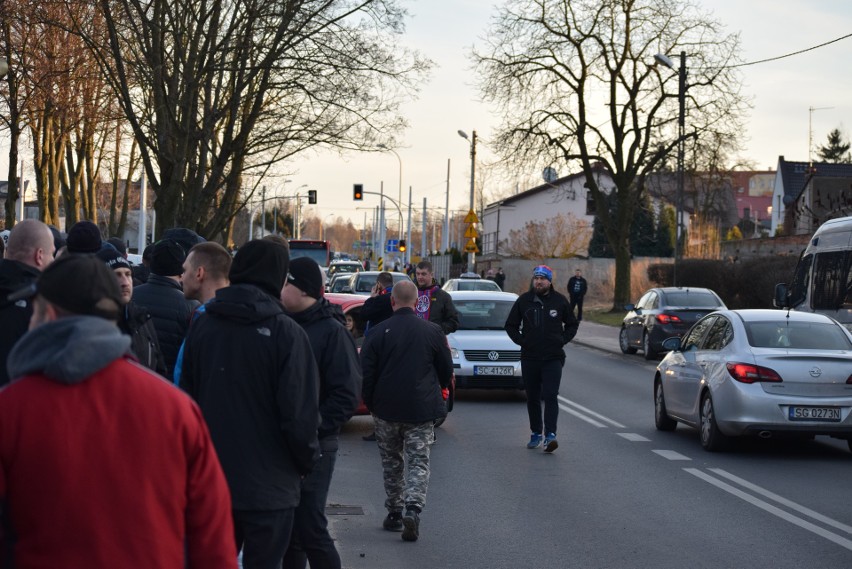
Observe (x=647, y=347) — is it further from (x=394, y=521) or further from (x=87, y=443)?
(x=87, y=443)

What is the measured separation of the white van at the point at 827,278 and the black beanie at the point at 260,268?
42.3ft

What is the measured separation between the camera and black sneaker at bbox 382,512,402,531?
8344 millimetres

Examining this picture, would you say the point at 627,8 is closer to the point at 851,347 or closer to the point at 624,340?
the point at 624,340

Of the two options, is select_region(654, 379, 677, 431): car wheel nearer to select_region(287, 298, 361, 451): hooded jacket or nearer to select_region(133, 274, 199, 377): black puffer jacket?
select_region(133, 274, 199, 377): black puffer jacket

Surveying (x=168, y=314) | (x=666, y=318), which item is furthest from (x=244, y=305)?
(x=666, y=318)

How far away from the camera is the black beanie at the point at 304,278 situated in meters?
6.07

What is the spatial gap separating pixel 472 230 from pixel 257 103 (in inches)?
685

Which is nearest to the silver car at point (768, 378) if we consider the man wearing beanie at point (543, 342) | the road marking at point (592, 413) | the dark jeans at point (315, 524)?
the man wearing beanie at point (543, 342)

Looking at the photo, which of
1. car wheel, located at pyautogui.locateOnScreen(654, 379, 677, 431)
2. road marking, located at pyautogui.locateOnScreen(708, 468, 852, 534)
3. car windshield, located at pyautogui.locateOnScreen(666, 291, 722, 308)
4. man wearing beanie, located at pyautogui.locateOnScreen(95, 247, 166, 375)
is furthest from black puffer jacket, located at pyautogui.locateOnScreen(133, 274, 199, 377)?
car windshield, located at pyautogui.locateOnScreen(666, 291, 722, 308)

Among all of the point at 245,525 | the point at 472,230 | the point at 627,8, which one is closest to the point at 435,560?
the point at 245,525

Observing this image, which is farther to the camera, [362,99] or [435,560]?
[362,99]

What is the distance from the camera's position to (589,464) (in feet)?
38.0

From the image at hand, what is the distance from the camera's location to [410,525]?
26.1 feet

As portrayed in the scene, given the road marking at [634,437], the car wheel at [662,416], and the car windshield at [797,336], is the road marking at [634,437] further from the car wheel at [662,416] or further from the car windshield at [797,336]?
the car windshield at [797,336]
